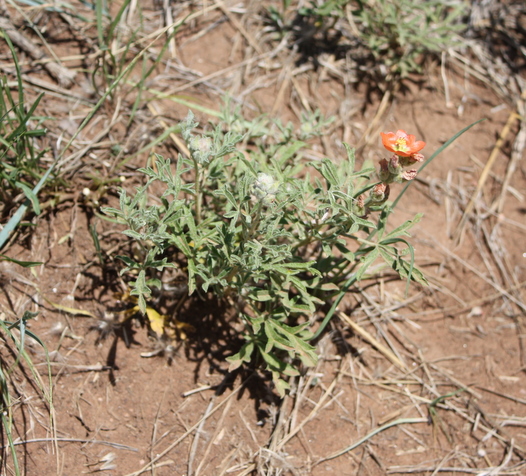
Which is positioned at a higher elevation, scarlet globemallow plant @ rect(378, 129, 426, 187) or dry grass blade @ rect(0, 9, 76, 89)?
dry grass blade @ rect(0, 9, 76, 89)

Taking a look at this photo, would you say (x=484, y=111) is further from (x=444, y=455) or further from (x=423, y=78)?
(x=444, y=455)

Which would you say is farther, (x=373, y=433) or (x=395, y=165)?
(x=373, y=433)

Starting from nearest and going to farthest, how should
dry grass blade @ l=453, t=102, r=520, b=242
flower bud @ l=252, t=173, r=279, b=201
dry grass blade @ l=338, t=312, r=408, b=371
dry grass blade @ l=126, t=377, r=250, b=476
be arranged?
flower bud @ l=252, t=173, r=279, b=201
dry grass blade @ l=126, t=377, r=250, b=476
dry grass blade @ l=338, t=312, r=408, b=371
dry grass blade @ l=453, t=102, r=520, b=242

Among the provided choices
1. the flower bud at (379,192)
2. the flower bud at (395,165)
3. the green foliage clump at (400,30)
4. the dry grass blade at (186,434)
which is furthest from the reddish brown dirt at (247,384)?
the green foliage clump at (400,30)

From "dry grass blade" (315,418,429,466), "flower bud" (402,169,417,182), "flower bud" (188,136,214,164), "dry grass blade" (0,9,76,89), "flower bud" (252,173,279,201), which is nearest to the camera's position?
"flower bud" (252,173,279,201)

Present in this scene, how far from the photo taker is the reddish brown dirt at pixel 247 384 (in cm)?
266

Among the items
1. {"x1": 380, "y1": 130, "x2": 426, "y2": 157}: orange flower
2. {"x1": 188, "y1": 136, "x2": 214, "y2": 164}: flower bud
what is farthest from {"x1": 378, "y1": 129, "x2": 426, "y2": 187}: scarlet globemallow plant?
{"x1": 188, "y1": 136, "x2": 214, "y2": 164}: flower bud

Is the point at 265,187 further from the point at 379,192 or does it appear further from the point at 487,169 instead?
the point at 487,169

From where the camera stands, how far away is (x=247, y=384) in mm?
2932

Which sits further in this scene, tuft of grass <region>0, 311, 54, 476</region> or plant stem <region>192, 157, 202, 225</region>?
plant stem <region>192, 157, 202, 225</region>

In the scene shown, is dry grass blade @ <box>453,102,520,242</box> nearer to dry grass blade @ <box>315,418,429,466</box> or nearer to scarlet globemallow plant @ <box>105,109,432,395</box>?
scarlet globemallow plant @ <box>105,109,432,395</box>

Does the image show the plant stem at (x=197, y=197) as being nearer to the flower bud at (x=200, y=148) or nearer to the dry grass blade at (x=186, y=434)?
the flower bud at (x=200, y=148)

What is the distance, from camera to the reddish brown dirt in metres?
2.66

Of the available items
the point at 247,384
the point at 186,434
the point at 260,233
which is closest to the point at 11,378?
the point at 186,434
